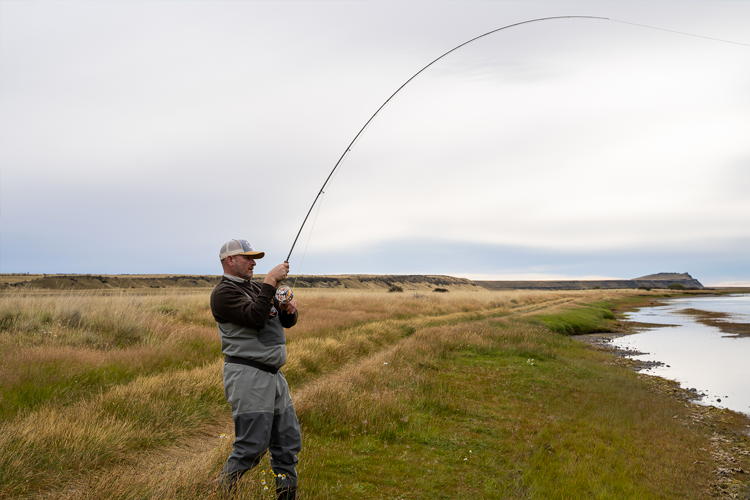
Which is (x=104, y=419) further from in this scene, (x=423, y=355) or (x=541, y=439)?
(x=423, y=355)

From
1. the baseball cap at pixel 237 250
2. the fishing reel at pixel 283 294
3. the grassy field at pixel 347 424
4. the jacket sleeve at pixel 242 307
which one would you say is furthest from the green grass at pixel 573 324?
the jacket sleeve at pixel 242 307

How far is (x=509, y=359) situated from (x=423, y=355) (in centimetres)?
346

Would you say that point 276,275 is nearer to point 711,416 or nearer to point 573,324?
point 711,416

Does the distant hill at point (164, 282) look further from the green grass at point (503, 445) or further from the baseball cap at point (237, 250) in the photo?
the baseball cap at point (237, 250)

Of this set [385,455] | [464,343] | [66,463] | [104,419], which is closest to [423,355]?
[464,343]

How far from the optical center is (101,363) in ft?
27.9

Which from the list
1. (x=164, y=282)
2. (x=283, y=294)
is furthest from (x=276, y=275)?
(x=164, y=282)

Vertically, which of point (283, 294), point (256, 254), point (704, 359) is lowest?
point (704, 359)

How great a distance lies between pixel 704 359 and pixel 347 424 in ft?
69.5

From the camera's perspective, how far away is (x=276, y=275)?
3941 mm

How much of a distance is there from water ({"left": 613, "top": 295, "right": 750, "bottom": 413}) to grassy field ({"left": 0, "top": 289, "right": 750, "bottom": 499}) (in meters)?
2.20

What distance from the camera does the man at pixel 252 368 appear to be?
3701 millimetres

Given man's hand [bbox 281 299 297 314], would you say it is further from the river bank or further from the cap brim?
the river bank

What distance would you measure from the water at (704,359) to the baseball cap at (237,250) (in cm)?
1466
